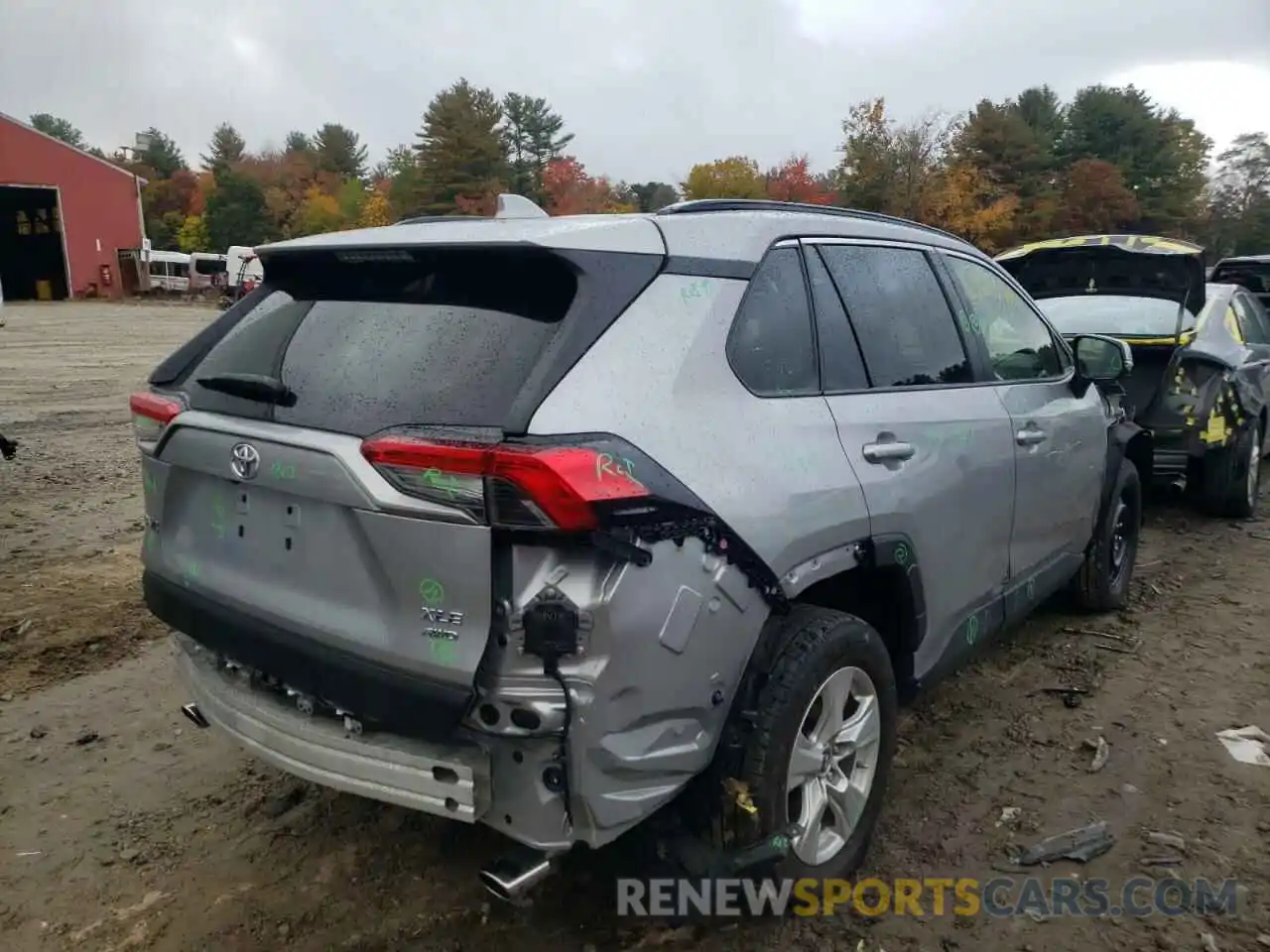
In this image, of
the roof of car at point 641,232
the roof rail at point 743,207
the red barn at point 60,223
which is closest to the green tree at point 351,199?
the red barn at point 60,223

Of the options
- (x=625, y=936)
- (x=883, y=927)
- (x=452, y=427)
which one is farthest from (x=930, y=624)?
(x=452, y=427)

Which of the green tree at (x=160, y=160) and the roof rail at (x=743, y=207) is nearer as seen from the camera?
the roof rail at (x=743, y=207)

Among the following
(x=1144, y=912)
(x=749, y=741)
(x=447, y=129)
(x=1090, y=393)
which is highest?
(x=447, y=129)

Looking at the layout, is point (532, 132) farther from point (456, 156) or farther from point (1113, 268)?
point (1113, 268)

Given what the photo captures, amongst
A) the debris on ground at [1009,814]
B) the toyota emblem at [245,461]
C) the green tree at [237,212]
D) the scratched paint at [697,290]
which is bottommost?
the debris on ground at [1009,814]

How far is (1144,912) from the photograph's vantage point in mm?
2648

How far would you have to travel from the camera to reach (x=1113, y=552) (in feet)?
15.9

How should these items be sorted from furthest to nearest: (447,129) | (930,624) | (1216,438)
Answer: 1. (447,129)
2. (1216,438)
3. (930,624)

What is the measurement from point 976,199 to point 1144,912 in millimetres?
41747

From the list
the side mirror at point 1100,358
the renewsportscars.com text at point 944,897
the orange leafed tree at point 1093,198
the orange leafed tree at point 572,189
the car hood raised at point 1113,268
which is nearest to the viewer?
the renewsportscars.com text at point 944,897

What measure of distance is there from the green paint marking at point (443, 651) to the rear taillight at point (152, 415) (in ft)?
3.72

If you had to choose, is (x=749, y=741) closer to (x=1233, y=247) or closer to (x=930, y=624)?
(x=930, y=624)

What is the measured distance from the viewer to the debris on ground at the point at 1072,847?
114 inches

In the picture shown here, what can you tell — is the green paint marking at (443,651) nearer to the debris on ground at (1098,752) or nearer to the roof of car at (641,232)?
the roof of car at (641,232)
